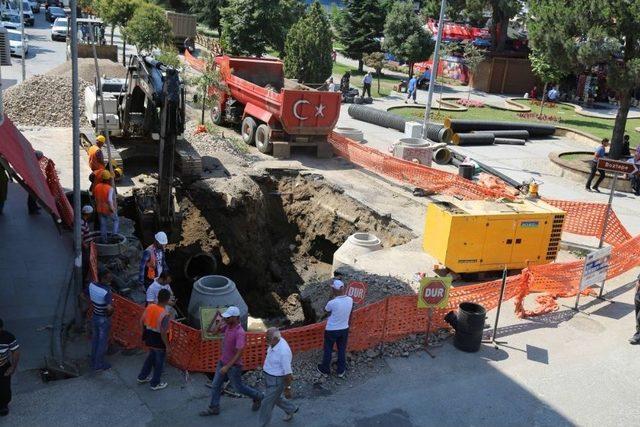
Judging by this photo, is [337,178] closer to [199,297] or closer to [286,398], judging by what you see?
[199,297]

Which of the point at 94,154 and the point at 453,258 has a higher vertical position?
the point at 94,154

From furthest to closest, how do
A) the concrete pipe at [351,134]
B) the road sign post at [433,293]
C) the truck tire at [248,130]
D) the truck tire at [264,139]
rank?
the concrete pipe at [351,134]
the truck tire at [248,130]
the truck tire at [264,139]
the road sign post at [433,293]

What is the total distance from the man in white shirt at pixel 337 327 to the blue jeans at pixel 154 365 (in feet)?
7.47

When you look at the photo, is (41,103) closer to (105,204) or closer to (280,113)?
(280,113)

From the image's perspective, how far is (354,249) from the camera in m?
14.8

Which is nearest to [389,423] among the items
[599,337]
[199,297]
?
[199,297]

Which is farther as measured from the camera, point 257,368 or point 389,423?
point 257,368

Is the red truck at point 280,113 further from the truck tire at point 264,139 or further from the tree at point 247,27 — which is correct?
the tree at point 247,27

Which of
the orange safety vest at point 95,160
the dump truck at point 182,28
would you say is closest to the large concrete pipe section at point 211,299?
the orange safety vest at point 95,160

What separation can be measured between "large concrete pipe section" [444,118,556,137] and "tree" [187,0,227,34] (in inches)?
1102

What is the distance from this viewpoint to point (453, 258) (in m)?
13.2

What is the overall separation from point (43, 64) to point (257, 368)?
31865 mm

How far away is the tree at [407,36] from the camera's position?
40812 mm

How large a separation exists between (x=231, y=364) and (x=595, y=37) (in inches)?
724
